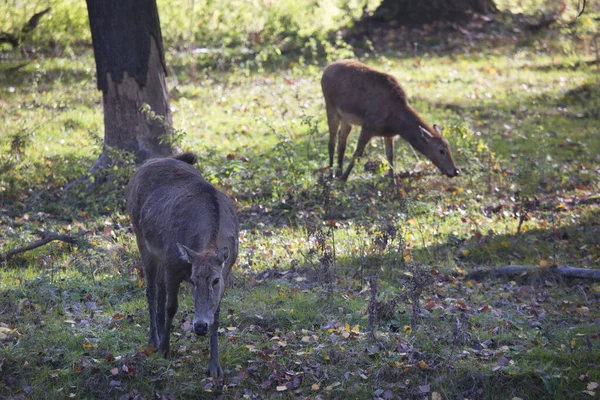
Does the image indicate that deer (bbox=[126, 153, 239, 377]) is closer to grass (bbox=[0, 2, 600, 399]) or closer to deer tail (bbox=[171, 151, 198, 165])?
deer tail (bbox=[171, 151, 198, 165])

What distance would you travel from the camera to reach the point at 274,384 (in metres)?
6.48

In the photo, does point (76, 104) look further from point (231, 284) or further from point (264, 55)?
point (231, 284)

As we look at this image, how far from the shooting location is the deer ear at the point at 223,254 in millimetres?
5701

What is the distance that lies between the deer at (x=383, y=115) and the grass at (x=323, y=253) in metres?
0.50

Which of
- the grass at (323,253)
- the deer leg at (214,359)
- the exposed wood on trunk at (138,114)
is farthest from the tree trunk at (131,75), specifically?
the deer leg at (214,359)

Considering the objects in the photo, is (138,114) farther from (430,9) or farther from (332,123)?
(430,9)

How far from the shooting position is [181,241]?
625 centimetres

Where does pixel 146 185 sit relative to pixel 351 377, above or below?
above

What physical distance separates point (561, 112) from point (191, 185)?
11771 mm

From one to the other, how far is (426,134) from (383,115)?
2.74ft

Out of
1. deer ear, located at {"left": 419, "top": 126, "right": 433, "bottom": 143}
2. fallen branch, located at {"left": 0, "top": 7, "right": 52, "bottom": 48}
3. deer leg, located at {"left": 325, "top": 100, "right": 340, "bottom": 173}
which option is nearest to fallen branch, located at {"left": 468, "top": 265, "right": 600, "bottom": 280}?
deer ear, located at {"left": 419, "top": 126, "right": 433, "bottom": 143}

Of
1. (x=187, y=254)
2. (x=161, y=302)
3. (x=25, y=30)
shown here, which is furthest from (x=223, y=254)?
(x=25, y=30)

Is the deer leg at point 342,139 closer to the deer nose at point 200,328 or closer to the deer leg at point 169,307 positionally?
the deer leg at point 169,307

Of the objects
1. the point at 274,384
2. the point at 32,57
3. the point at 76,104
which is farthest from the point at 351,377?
the point at 32,57
